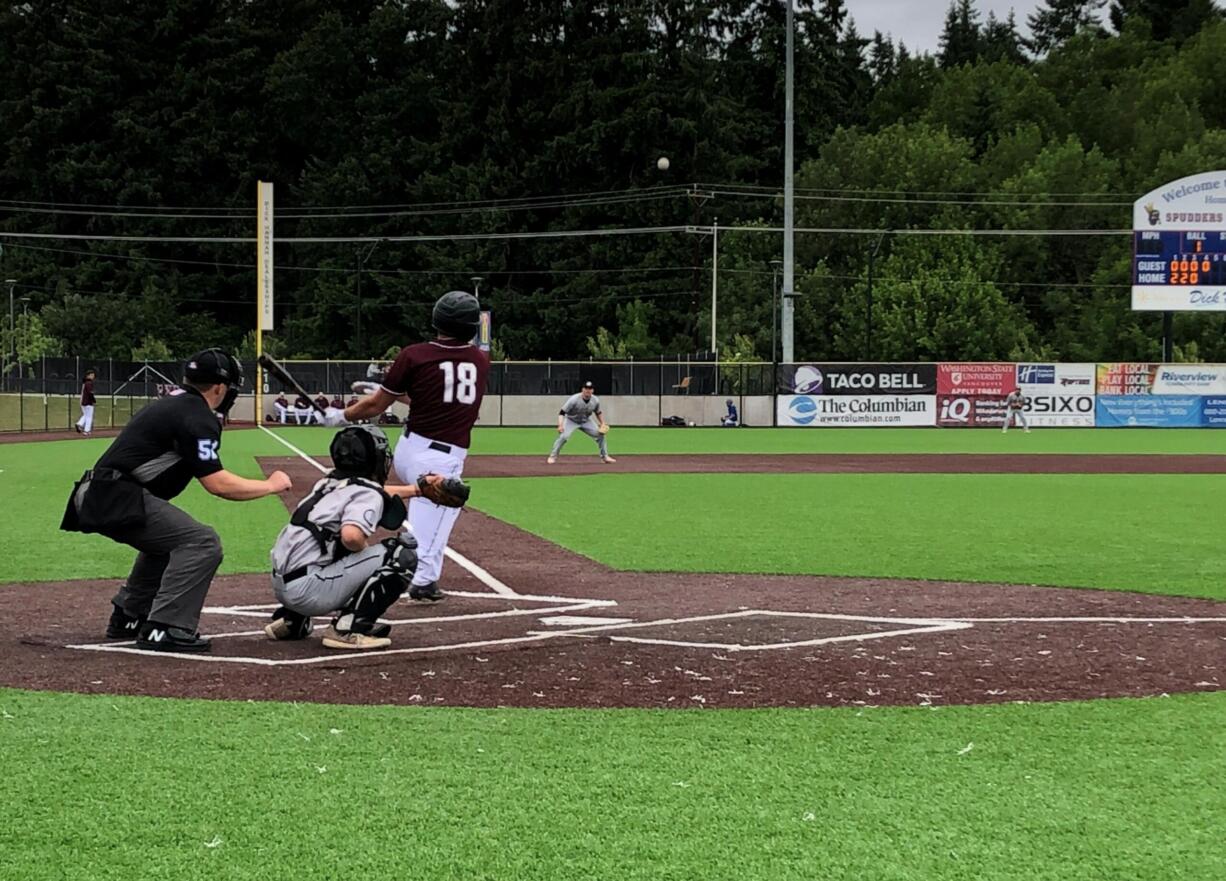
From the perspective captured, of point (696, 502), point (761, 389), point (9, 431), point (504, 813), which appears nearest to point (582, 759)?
point (504, 813)

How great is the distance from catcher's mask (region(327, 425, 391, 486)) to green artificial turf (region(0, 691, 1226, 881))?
2.01 m

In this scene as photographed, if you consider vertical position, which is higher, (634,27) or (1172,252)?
(634,27)

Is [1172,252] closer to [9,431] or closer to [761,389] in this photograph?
[761,389]

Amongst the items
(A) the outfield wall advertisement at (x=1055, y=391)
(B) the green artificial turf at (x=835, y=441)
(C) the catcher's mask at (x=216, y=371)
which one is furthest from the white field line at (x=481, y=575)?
(A) the outfield wall advertisement at (x=1055, y=391)

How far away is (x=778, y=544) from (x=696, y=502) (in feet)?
17.7

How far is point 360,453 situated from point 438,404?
1.68 m

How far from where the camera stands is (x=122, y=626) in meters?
8.19

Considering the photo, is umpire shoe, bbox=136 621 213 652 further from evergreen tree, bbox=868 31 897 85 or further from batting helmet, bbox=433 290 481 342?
evergreen tree, bbox=868 31 897 85

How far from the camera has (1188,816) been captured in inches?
180

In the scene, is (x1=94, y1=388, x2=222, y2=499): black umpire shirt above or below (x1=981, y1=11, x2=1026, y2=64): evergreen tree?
below

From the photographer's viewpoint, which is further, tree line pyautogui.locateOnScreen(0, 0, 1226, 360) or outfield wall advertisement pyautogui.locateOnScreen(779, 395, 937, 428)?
tree line pyautogui.locateOnScreen(0, 0, 1226, 360)


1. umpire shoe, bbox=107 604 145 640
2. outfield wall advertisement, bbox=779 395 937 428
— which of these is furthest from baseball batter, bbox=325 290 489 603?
outfield wall advertisement, bbox=779 395 937 428

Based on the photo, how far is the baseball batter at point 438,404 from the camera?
31.3 feet

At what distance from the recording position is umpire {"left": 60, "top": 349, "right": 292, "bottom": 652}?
24.9ft
